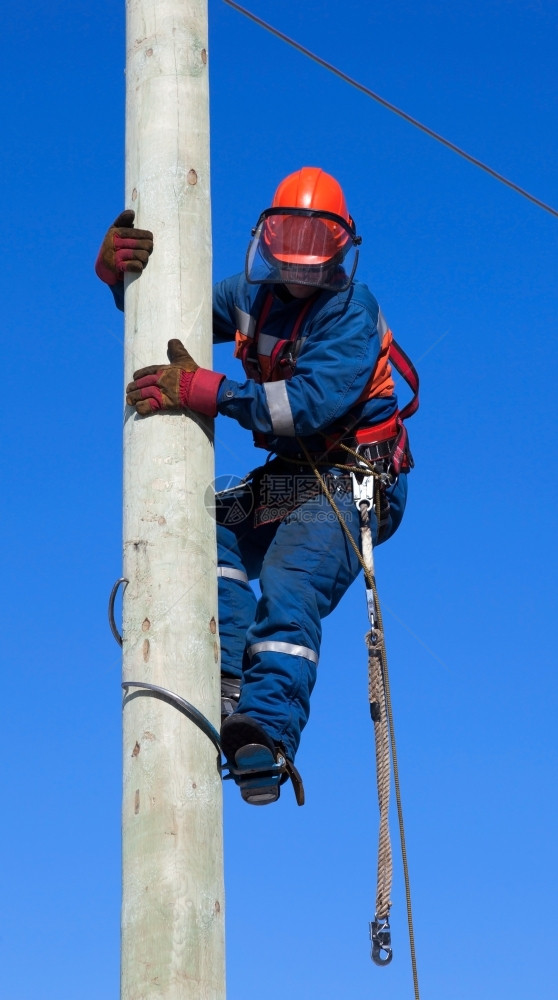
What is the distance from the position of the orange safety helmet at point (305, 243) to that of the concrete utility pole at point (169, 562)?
1.66 feet

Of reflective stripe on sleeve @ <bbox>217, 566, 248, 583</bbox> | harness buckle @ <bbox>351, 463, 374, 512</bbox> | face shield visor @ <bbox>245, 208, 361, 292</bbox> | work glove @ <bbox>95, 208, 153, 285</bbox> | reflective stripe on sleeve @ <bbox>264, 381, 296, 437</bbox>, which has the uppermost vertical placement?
face shield visor @ <bbox>245, 208, 361, 292</bbox>

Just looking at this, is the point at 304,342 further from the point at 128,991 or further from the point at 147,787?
the point at 128,991

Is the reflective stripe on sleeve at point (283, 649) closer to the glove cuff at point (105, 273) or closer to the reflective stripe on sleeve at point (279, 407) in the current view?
the reflective stripe on sleeve at point (279, 407)

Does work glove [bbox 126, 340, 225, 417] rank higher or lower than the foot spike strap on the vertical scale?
higher

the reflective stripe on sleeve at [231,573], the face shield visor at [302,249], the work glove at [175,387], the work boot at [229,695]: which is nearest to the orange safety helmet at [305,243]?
the face shield visor at [302,249]

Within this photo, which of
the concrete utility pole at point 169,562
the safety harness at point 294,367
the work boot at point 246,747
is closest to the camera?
the concrete utility pole at point 169,562

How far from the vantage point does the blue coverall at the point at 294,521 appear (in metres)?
4.08

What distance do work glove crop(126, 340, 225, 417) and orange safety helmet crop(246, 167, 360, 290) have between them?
2.37 ft

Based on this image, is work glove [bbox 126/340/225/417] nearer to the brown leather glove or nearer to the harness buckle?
the brown leather glove

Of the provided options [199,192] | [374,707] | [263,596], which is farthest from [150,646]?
[199,192]

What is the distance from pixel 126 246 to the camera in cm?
398

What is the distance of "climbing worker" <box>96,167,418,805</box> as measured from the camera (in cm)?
398

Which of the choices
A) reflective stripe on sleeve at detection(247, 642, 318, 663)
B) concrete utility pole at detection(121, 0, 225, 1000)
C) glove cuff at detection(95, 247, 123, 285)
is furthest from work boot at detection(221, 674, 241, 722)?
glove cuff at detection(95, 247, 123, 285)

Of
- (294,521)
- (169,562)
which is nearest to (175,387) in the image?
(169,562)
